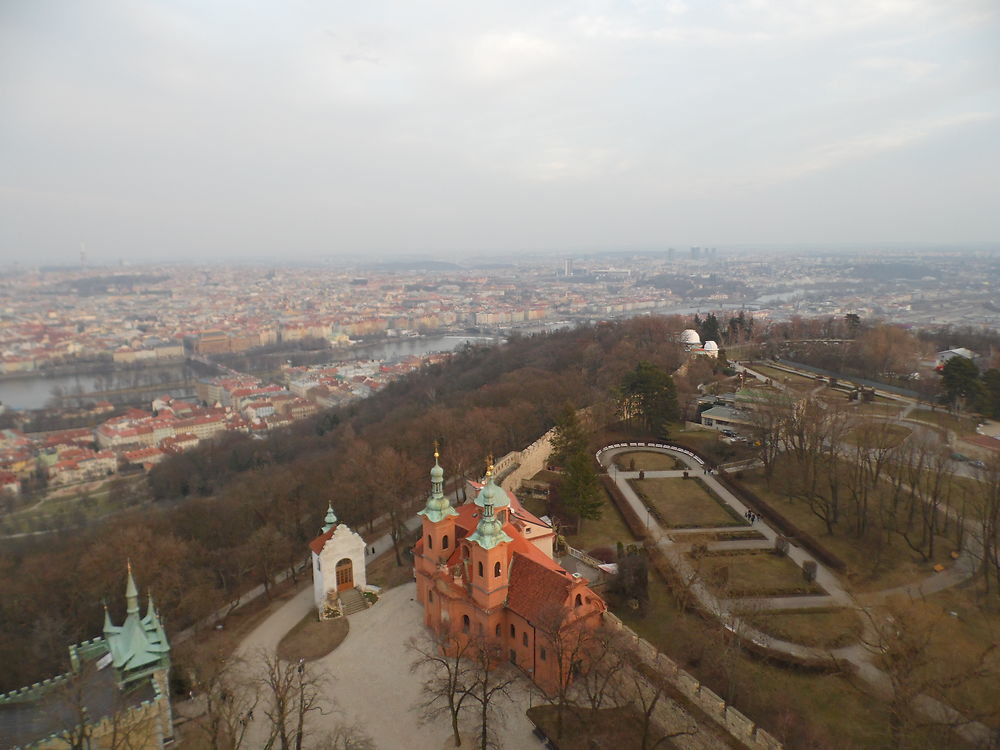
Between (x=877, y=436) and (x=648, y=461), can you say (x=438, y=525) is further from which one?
(x=877, y=436)

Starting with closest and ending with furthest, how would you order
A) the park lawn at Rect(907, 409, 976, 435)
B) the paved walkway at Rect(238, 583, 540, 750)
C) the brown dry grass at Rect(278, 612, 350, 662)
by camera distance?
the paved walkway at Rect(238, 583, 540, 750) → the brown dry grass at Rect(278, 612, 350, 662) → the park lawn at Rect(907, 409, 976, 435)

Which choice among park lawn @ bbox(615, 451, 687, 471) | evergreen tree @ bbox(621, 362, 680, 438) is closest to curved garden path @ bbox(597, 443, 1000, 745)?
park lawn @ bbox(615, 451, 687, 471)

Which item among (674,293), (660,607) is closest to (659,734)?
(660,607)

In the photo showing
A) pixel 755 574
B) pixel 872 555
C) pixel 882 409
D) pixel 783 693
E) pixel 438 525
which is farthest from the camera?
pixel 882 409

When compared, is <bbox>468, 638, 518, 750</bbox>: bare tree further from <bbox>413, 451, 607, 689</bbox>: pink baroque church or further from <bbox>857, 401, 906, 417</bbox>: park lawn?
<bbox>857, 401, 906, 417</bbox>: park lawn

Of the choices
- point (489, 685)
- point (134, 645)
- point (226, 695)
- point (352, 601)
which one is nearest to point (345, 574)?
point (352, 601)
